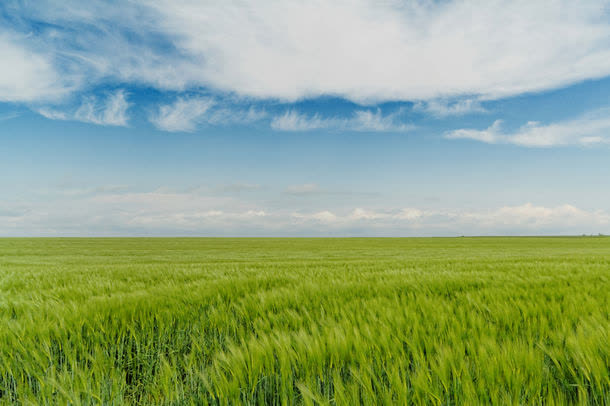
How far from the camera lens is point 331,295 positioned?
4293 mm

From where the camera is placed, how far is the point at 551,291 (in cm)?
423

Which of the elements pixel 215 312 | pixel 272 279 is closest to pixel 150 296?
pixel 215 312

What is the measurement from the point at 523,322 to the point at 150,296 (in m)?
4.32

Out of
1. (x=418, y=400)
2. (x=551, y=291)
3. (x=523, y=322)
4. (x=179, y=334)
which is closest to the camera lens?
(x=418, y=400)

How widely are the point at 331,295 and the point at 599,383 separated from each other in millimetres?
2895

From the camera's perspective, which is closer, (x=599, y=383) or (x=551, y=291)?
(x=599, y=383)

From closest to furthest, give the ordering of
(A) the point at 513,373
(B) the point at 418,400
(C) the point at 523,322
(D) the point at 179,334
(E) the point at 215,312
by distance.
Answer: (B) the point at 418,400, (A) the point at 513,373, (C) the point at 523,322, (D) the point at 179,334, (E) the point at 215,312

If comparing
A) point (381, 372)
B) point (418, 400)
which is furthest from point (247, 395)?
point (418, 400)

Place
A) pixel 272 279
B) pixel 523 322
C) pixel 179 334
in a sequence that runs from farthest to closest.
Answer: pixel 272 279 < pixel 179 334 < pixel 523 322

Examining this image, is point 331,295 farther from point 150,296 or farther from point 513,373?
point 513,373

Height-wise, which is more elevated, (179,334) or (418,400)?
(418,400)

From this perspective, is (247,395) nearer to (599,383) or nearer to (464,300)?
(599,383)

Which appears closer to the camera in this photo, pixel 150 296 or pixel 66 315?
pixel 66 315

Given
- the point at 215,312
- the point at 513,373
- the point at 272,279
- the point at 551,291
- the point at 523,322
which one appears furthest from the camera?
the point at 272,279
